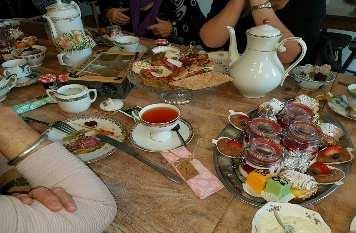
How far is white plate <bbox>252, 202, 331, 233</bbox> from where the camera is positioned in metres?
0.64

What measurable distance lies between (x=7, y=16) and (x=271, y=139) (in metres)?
3.33

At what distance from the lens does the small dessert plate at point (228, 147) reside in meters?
0.85

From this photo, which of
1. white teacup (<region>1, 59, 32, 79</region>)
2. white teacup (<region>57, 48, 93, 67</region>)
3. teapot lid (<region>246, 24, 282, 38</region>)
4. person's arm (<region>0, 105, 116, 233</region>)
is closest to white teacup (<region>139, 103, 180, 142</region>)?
person's arm (<region>0, 105, 116, 233</region>)

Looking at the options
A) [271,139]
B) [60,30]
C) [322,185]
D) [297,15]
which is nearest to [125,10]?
[60,30]

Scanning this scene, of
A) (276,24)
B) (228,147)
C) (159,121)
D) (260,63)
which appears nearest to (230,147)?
(228,147)

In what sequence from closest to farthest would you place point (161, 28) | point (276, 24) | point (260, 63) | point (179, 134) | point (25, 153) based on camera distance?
1. point (25, 153)
2. point (179, 134)
3. point (260, 63)
4. point (276, 24)
5. point (161, 28)

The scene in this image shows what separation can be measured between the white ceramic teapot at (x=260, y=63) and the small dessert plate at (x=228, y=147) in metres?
0.26

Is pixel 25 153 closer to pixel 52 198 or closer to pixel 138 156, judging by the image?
pixel 52 198

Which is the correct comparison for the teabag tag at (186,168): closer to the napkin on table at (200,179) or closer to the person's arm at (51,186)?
the napkin on table at (200,179)

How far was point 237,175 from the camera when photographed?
2.58ft

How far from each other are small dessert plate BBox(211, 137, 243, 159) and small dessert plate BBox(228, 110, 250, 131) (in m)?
0.07

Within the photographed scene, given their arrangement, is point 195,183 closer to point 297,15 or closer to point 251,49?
point 251,49

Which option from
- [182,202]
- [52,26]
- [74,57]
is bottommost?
[182,202]

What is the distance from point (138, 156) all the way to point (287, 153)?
38 cm
